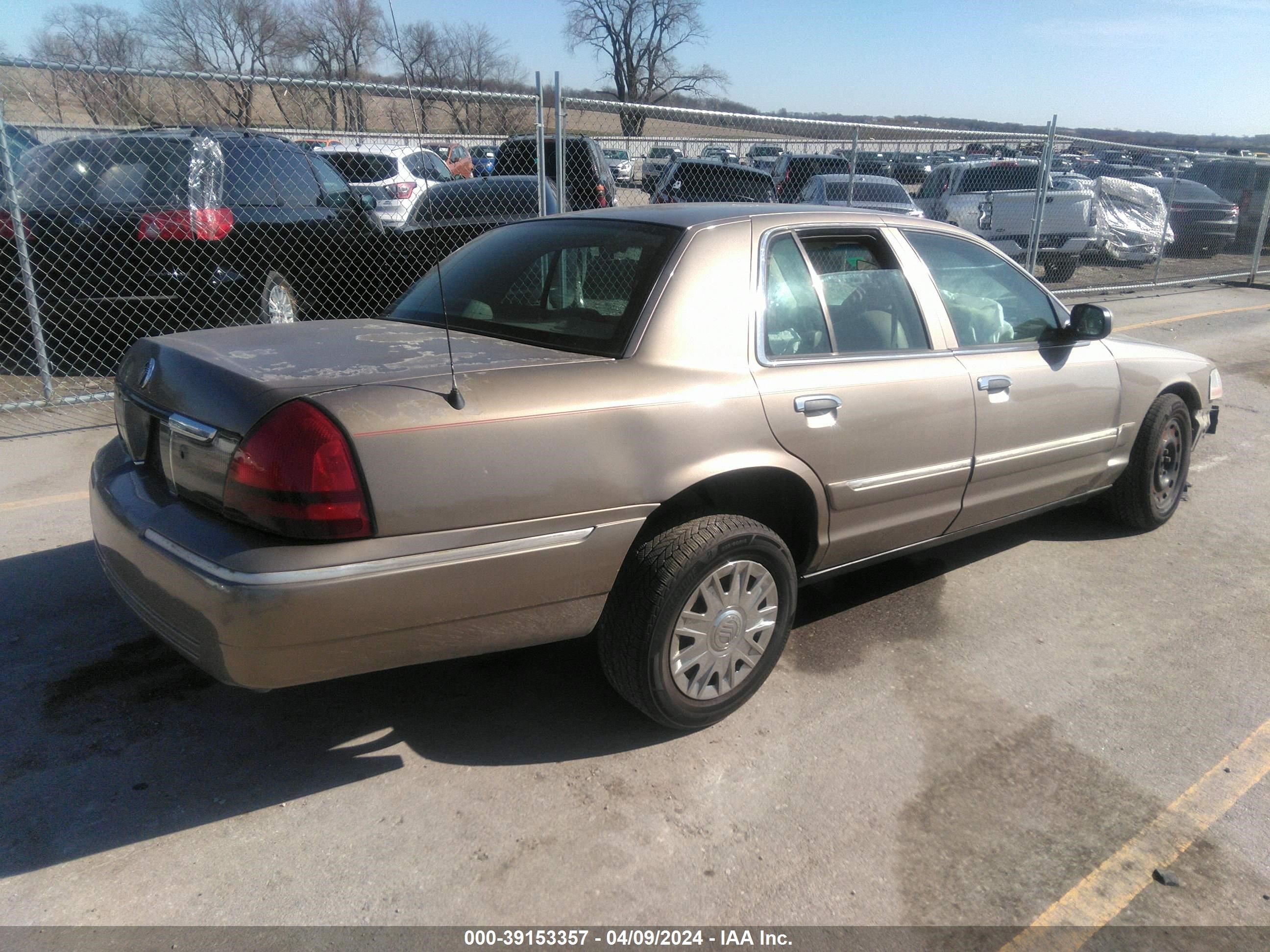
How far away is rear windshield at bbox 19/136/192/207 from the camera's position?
7.05 m

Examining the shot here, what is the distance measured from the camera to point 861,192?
42.7 feet

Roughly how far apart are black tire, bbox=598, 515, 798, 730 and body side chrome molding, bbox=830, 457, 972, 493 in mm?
454

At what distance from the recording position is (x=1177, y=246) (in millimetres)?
17656

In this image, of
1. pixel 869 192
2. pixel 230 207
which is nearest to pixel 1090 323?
pixel 230 207

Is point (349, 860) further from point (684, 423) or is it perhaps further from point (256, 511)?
point (684, 423)

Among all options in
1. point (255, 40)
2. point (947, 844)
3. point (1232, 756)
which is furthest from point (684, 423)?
point (255, 40)

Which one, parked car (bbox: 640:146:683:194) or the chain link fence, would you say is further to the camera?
parked car (bbox: 640:146:683:194)

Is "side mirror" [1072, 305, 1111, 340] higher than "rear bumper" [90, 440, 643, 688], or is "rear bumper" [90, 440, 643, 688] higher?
"side mirror" [1072, 305, 1111, 340]

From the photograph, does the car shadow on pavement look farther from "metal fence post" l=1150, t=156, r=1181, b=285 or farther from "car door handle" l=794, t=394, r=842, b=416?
"metal fence post" l=1150, t=156, r=1181, b=285

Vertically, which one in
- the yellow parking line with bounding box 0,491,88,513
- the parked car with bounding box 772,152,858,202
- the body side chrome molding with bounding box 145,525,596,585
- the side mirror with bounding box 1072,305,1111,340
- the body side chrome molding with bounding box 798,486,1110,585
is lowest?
the yellow parking line with bounding box 0,491,88,513

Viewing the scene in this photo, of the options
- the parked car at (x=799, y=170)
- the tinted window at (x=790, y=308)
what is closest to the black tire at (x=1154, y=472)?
the tinted window at (x=790, y=308)

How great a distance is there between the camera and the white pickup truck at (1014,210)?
519 inches

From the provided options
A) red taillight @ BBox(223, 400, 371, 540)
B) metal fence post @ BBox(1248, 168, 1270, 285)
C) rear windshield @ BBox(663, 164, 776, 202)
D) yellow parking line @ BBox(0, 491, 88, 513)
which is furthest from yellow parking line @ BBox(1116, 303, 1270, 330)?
red taillight @ BBox(223, 400, 371, 540)

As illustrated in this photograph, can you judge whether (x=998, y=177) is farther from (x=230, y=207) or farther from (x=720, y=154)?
(x=230, y=207)
